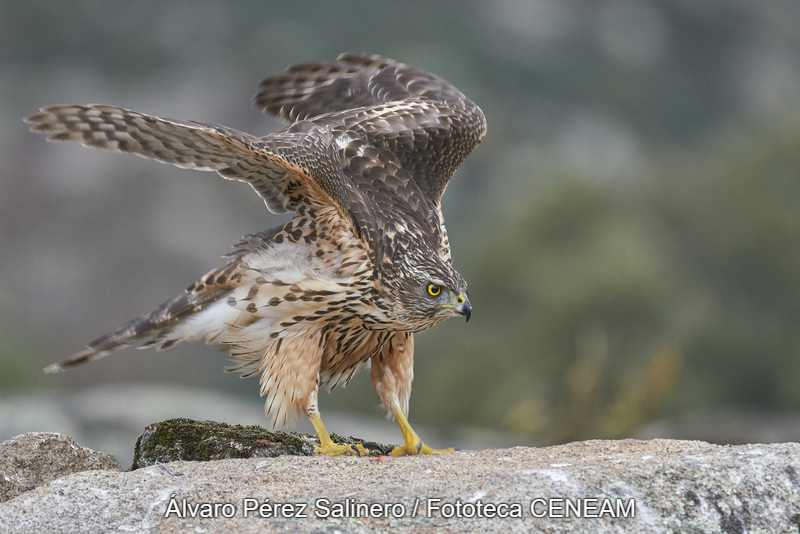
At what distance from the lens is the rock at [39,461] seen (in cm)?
478

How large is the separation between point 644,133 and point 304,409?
162ft

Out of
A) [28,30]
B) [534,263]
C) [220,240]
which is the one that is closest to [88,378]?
[220,240]

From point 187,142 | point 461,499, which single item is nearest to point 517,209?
point 187,142

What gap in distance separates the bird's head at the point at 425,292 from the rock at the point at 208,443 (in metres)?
1.07

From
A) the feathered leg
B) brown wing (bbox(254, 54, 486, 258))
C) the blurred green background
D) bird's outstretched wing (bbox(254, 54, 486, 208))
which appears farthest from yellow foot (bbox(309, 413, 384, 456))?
the blurred green background

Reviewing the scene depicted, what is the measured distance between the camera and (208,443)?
5.54 m

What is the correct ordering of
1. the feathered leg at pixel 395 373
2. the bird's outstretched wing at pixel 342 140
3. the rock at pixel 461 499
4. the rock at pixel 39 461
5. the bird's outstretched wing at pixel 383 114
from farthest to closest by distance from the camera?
1. the bird's outstretched wing at pixel 383 114
2. the feathered leg at pixel 395 373
3. the bird's outstretched wing at pixel 342 140
4. the rock at pixel 39 461
5. the rock at pixel 461 499

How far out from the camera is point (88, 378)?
34062mm

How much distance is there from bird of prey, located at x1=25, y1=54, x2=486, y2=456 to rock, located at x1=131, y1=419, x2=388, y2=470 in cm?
17

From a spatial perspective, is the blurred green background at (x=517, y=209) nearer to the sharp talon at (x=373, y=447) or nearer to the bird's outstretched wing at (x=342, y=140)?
the bird's outstretched wing at (x=342, y=140)

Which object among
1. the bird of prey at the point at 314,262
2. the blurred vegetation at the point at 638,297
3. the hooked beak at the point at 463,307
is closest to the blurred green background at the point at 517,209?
the blurred vegetation at the point at 638,297

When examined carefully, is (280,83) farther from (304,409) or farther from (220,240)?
(220,240)

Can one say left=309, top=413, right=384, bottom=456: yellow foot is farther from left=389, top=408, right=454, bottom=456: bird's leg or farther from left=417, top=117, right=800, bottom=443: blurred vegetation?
left=417, top=117, right=800, bottom=443: blurred vegetation

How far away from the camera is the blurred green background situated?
20781 millimetres
